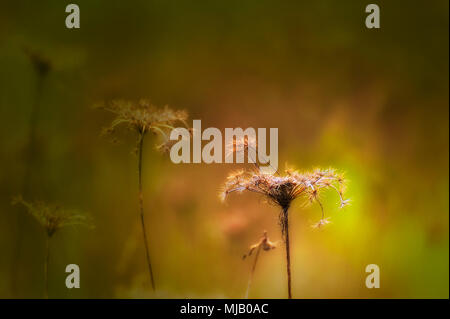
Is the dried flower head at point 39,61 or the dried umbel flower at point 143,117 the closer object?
the dried umbel flower at point 143,117

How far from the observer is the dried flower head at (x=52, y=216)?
1.69 metres

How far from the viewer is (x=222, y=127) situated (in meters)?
1.93

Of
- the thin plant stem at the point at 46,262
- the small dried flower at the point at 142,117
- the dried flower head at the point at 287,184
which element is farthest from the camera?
the thin plant stem at the point at 46,262

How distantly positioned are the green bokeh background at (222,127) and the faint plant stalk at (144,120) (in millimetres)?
75

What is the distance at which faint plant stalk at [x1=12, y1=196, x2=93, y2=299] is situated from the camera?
1689mm

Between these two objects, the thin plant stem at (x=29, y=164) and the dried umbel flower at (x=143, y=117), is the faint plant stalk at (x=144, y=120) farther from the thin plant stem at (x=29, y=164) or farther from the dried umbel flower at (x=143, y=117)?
the thin plant stem at (x=29, y=164)

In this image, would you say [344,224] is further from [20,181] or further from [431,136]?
[20,181]

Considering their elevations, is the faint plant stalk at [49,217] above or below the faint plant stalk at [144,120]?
below

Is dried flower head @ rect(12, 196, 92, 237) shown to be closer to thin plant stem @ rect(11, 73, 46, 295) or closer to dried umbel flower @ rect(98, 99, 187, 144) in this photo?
thin plant stem @ rect(11, 73, 46, 295)

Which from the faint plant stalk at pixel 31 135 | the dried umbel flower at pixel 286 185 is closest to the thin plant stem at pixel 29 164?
the faint plant stalk at pixel 31 135

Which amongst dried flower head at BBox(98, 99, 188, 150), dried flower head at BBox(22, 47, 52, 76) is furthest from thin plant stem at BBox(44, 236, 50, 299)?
dried flower head at BBox(22, 47, 52, 76)

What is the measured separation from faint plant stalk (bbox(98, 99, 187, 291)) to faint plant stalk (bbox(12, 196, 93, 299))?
0.32 m

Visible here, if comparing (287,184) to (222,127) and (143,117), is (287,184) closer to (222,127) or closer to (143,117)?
(222,127)
